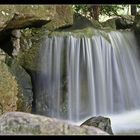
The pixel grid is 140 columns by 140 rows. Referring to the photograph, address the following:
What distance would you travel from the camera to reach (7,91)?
238 inches

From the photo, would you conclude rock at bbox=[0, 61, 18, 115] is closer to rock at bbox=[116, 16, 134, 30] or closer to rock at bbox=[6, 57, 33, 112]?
rock at bbox=[6, 57, 33, 112]

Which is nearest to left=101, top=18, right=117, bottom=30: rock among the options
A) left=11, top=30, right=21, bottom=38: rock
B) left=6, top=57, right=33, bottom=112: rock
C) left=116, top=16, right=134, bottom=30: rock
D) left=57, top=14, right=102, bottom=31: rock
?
left=57, top=14, right=102, bottom=31: rock

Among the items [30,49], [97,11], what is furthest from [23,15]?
[97,11]

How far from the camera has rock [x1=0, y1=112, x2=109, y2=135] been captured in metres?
1.20

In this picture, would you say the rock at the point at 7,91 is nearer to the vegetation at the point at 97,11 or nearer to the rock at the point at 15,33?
the rock at the point at 15,33

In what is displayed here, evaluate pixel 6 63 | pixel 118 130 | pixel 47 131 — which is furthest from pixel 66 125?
pixel 6 63

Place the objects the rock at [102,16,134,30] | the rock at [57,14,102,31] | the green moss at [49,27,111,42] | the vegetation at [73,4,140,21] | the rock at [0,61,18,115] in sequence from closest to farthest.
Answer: the rock at [0,61,18,115] < the green moss at [49,27,111,42] < the rock at [57,14,102,31] < the rock at [102,16,134,30] < the vegetation at [73,4,140,21]

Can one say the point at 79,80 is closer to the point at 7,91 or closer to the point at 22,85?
the point at 22,85

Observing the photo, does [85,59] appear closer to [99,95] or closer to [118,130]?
[99,95]

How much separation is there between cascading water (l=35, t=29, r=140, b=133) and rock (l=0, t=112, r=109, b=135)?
6070mm

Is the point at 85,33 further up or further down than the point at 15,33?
further down

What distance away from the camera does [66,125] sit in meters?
1.24

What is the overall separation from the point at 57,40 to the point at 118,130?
7.94ft

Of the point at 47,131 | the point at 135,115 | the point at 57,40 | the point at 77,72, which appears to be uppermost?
the point at 47,131
